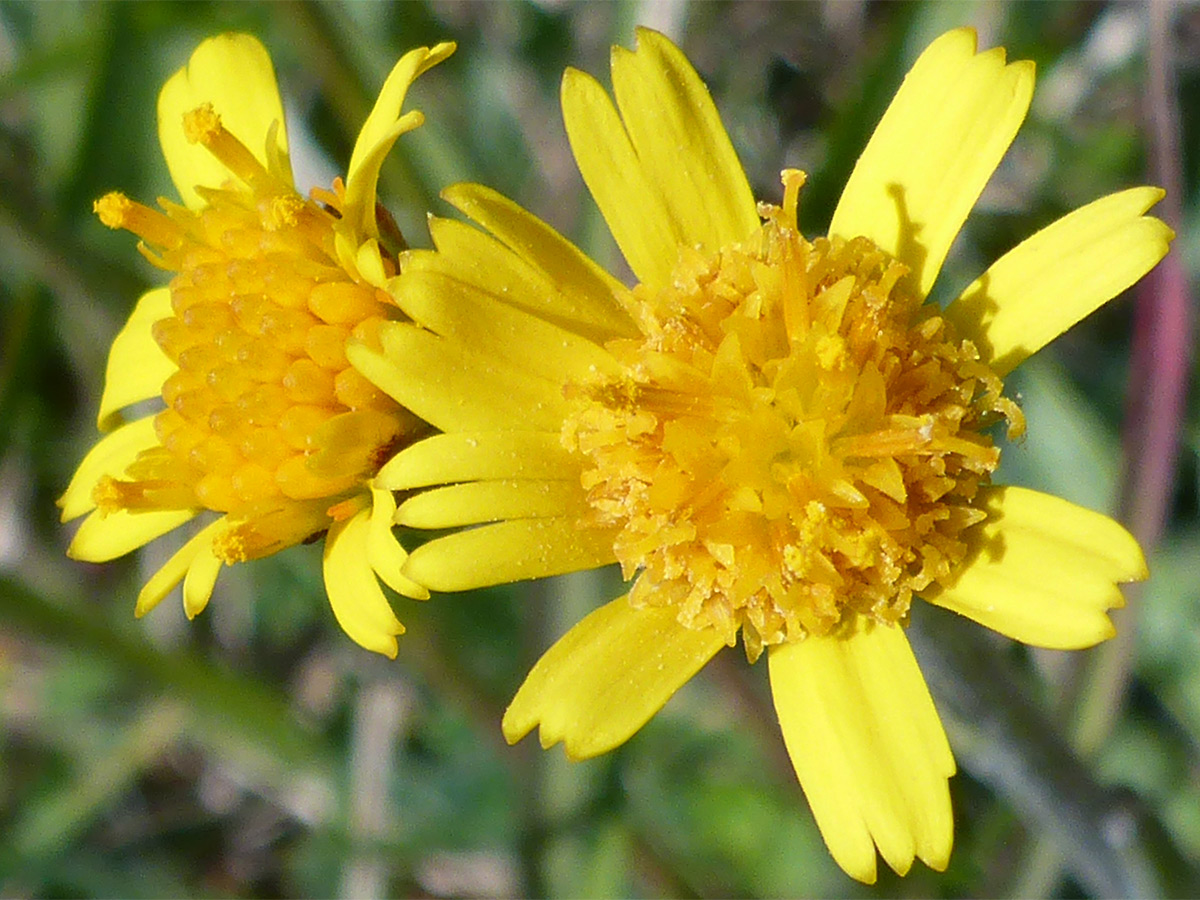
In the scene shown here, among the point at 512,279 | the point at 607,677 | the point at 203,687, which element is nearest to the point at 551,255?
the point at 512,279

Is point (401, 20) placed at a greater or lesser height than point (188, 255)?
lesser

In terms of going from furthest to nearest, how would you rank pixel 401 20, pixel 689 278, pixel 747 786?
pixel 401 20 < pixel 747 786 < pixel 689 278

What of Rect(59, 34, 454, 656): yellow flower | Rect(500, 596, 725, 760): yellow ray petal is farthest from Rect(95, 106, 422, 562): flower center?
Rect(500, 596, 725, 760): yellow ray petal

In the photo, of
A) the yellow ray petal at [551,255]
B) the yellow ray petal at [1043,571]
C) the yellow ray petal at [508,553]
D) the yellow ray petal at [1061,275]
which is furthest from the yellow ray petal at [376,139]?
the yellow ray petal at [1043,571]

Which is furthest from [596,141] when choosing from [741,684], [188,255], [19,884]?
[19,884]

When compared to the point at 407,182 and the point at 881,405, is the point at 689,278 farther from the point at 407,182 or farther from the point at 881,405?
the point at 407,182

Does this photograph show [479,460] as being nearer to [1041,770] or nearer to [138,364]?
[138,364]

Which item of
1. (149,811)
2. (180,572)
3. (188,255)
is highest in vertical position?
(188,255)
